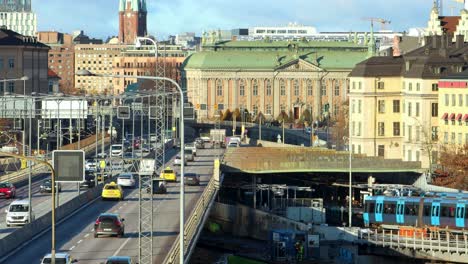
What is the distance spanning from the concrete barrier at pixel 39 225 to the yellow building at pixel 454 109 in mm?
36926

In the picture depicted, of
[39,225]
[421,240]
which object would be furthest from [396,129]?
[39,225]

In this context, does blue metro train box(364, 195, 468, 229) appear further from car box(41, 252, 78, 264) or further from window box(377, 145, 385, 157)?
window box(377, 145, 385, 157)

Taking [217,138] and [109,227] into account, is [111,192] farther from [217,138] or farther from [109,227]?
[217,138]

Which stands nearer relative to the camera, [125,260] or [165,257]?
[125,260]

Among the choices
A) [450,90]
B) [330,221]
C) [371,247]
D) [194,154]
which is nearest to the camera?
[371,247]

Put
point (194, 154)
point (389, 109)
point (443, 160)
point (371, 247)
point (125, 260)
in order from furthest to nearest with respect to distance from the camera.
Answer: point (194, 154) → point (389, 109) → point (443, 160) → point (371, 247) → point (125, 260)

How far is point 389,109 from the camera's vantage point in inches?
5635

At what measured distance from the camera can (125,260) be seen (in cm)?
6172

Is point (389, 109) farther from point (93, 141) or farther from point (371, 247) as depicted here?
point (371, 247)

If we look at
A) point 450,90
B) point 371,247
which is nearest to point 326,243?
point 371,247

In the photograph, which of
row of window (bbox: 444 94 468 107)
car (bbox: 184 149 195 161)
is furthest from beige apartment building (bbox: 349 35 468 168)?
car (bbox: 184 149 195 161)

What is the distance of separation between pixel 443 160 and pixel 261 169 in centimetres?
1269

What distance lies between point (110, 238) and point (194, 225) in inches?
148

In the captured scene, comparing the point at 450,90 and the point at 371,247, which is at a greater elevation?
the point at 450,90
